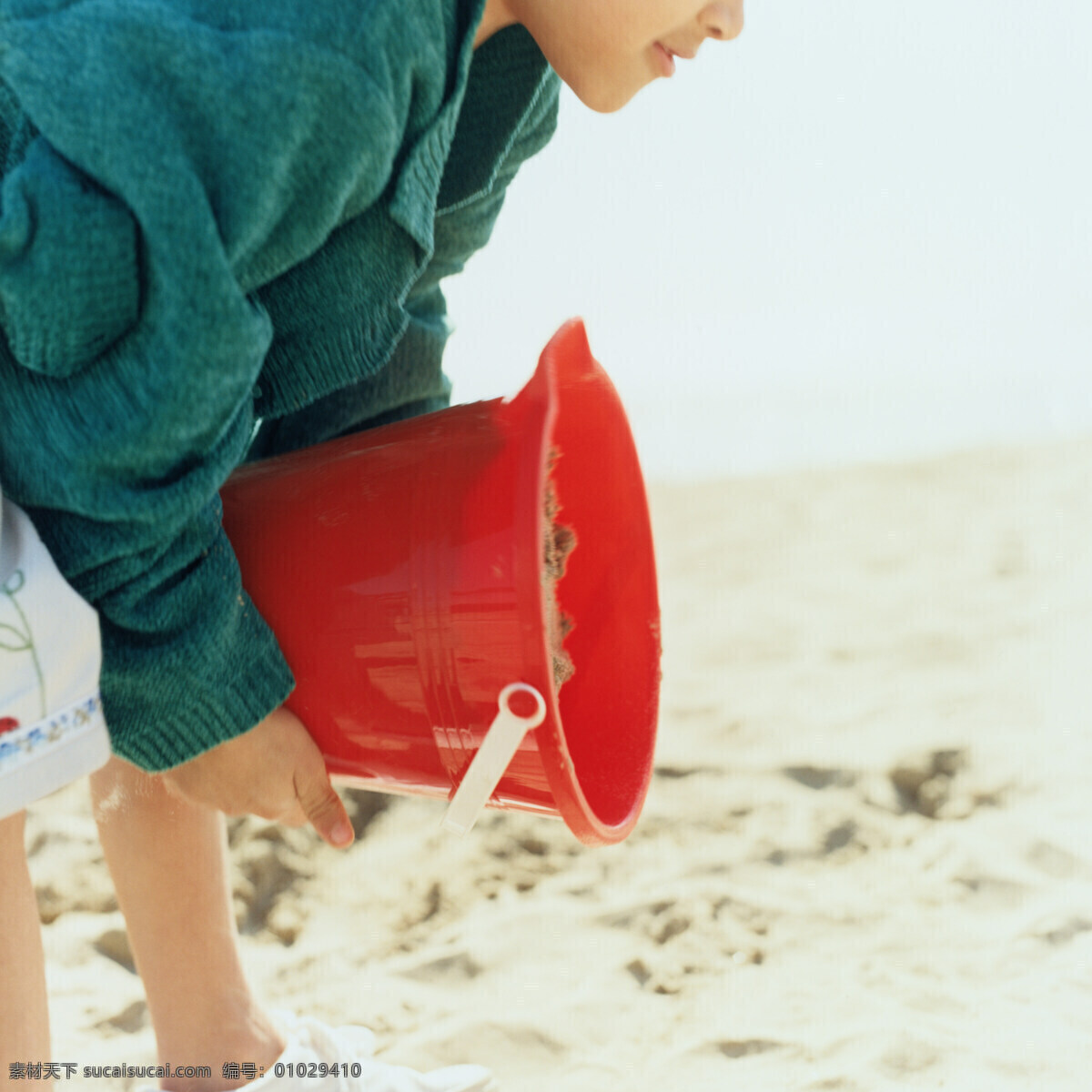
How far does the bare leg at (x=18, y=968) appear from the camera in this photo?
2.92 ft

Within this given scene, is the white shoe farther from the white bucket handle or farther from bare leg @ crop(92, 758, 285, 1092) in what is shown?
the white bucket handle

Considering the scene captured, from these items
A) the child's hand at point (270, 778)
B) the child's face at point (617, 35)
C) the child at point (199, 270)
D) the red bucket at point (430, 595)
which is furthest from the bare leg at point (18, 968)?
the child's face at point (617, 35)

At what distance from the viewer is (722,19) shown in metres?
0.94

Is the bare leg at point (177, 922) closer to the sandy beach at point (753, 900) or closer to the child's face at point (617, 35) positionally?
the sandy beach at point (753, 900)

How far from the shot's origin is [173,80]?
718 millimetres

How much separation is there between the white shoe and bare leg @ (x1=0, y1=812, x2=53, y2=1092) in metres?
0.23

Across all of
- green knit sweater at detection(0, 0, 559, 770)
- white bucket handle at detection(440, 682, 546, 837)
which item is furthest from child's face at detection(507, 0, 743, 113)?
white bucket handle at detection(440, 682, 546, 837)

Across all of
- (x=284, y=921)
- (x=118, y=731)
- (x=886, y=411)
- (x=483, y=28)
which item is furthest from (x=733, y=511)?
(x=118, y=731)

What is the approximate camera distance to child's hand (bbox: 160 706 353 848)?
35.1 inches

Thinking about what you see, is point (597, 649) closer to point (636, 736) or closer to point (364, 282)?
point (636, 736)

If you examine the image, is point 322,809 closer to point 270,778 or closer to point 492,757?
point 270,778

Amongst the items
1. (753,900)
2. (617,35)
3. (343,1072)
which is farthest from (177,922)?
(617,35)

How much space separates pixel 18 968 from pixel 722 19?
83 cm

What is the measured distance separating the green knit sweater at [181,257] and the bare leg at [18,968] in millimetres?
147
